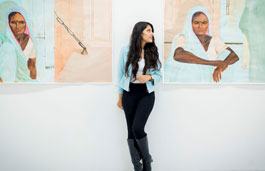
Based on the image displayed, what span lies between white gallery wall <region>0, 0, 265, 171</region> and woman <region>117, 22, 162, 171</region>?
8.9 inches

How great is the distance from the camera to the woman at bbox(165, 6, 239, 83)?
1.88 m

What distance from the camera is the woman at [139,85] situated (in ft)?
5.41

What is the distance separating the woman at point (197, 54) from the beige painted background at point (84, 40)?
683 mm

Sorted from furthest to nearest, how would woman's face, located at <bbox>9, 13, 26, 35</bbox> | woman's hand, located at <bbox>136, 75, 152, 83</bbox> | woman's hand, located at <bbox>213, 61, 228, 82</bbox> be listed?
woman's hand, located at <bbox>213, 61, 228, 82</bbox> → woman's face, located at <bbox>9, 13, 26, 35</bbox> → woman's hand, located at <bbox>136, 75, 152, 83</bbox>

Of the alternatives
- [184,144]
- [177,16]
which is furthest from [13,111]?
[177,16]

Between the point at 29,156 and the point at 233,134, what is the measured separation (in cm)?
220

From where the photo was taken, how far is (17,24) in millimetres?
1811

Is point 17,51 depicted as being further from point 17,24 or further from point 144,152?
point 144,152

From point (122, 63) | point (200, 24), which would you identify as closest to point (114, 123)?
point (122, 63)

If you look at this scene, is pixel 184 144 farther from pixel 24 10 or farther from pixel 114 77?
pixel 24 10

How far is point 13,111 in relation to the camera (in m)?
1.90

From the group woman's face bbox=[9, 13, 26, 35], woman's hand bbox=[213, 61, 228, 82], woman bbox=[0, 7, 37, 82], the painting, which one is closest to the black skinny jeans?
the painting

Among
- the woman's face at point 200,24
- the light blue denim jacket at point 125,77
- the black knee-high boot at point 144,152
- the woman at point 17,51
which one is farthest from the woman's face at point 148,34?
the woman at point 17,51

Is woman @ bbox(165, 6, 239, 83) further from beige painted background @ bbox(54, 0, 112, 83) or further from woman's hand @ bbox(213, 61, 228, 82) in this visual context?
beige painted background @ bbox(54, 0, 112, 83)
